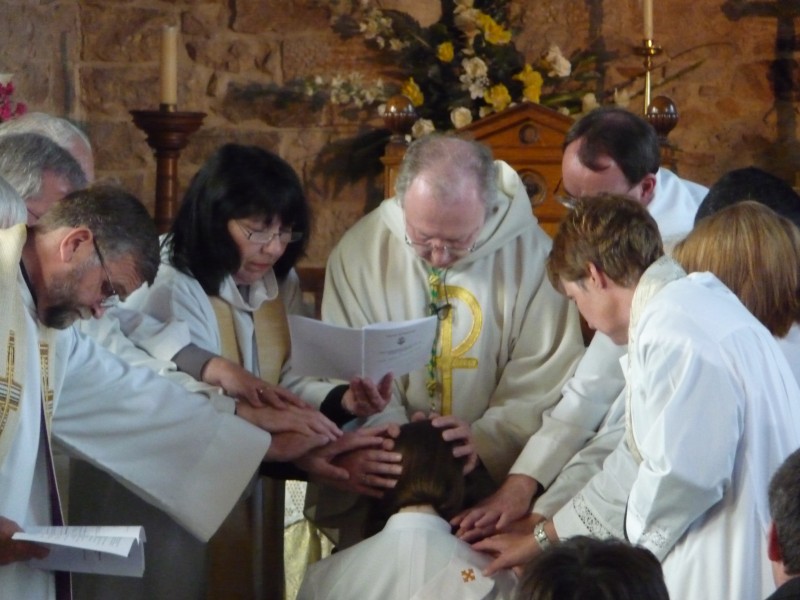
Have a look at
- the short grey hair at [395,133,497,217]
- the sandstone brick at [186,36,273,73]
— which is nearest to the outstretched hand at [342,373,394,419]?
the short grey hair at [395,133,497,217]

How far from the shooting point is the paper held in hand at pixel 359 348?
344 cm

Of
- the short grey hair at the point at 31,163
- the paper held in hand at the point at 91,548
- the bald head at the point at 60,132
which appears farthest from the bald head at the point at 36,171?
the paper held in hand at the point at 91,548

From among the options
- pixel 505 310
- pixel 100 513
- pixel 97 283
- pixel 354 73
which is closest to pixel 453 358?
pixel 505 310

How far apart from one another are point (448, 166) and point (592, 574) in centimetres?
203

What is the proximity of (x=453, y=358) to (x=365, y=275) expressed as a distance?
1.25 feet

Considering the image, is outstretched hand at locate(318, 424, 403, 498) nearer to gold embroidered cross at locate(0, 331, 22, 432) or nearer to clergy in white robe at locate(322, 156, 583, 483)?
clergy in white robe at locate(322, 156, 583, 483)

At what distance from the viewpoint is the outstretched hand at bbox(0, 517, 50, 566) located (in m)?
2.64

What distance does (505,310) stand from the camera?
4.06m

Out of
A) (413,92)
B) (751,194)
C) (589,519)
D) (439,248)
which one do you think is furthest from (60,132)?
(413,92)

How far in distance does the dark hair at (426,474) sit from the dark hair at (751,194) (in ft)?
3.28

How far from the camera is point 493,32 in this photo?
615cm

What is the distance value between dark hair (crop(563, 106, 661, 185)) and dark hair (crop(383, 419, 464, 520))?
1.02 meters

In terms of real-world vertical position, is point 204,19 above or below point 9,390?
above

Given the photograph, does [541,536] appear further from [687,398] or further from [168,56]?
[168,56]
